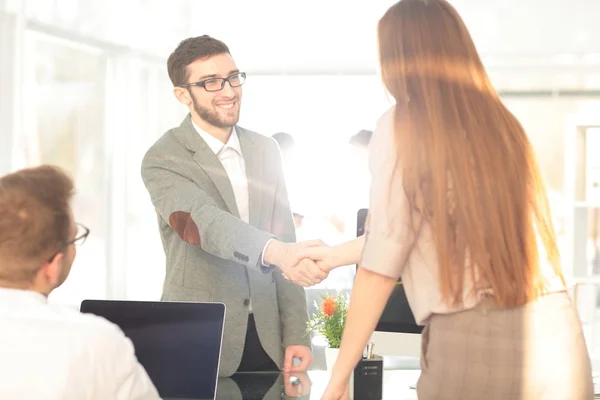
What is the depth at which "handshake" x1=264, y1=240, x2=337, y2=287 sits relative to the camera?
235 cm

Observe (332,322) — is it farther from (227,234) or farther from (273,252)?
(227,234)

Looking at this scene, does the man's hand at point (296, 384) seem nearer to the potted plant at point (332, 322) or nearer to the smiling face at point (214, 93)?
the potted plant at point (332, 322)

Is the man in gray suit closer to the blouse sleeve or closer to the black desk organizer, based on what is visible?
the black desk organizer

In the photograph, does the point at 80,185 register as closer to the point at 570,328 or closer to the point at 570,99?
the point at 570,99

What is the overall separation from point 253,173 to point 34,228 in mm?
1086

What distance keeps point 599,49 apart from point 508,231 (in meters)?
4.77

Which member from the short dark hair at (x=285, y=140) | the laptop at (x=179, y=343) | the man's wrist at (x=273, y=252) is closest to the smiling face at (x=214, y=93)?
the man's wrist at (x=273, y=252)

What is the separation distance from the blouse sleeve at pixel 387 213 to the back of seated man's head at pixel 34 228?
51cm

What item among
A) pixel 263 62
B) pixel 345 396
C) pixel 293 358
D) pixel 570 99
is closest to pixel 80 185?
pixel 263 62

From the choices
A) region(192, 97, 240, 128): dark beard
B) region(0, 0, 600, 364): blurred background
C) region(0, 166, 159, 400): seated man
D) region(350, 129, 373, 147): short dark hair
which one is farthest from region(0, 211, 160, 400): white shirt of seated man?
region(350, 129, 373, 147): short dark hair

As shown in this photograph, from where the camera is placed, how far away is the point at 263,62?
6.24m

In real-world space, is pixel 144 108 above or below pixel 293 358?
above

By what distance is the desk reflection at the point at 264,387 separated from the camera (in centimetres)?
212

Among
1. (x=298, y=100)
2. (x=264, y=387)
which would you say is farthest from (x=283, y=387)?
(x=298, y=100)
